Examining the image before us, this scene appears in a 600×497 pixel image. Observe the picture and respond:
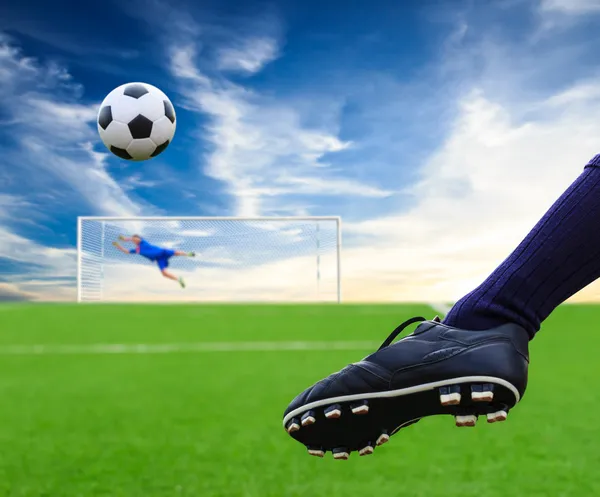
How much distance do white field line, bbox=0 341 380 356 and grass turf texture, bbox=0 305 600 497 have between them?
0.75 feet

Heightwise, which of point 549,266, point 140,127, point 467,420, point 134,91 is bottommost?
point 467,420

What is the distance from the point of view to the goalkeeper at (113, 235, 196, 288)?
12672mm

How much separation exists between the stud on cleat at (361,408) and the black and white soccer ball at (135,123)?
12.0 feet

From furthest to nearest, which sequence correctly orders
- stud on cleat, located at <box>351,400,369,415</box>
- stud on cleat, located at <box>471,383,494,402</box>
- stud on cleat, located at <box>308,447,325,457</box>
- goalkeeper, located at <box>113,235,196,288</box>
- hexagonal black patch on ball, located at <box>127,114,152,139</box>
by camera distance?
goalkeeper, located at <box>113,235,196,288</box> < hexagonal black patch on ball, located at <box>127,114,152,139</box> < stud on cleat, located at <box>308,447,325,457</box> < stud on cleat, located at <box>351,400,369,415</box> < stud on cleat, located at <box>471,383,494,402</box>

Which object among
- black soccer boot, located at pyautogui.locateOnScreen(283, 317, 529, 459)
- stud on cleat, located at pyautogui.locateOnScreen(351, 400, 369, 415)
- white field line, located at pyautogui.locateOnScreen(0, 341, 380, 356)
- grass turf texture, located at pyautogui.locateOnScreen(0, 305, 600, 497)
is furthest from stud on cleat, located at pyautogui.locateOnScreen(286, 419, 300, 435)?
white field line, located at pyautogui.locateOnScreen(0, 341, 380, 356)

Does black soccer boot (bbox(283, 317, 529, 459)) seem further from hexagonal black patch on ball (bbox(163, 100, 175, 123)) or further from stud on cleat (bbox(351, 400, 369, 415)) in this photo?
hexagonal black patch on ball (bbox(163, 100, 175, 123))

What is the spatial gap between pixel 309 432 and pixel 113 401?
237cm

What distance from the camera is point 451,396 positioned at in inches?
56.1

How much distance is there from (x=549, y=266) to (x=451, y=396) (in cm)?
34

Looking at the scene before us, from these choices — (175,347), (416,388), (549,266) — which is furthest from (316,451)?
(175,347)

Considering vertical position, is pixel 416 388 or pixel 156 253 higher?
pixel 156 253

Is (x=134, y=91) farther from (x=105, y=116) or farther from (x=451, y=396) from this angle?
(x=451, y=396)

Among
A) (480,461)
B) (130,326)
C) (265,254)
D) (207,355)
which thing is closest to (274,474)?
(480,461)

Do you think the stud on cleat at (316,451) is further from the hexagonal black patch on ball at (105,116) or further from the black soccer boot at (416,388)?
the hexagonal black patch on ball at (105,116)
